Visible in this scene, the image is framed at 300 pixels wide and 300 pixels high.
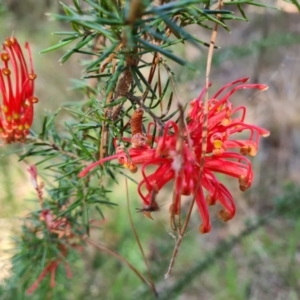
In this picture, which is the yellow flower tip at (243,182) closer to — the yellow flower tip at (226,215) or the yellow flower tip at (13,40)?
the yellow flower tip at (226,215)

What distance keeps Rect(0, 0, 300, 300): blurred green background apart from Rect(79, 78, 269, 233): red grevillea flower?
1.07 ft

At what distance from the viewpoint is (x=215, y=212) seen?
2.13 meters

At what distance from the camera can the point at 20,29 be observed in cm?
251

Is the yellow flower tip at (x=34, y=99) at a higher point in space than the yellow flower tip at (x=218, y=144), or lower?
higher

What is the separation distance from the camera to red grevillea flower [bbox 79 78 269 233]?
36 centimetres

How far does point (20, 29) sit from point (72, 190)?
2153mm

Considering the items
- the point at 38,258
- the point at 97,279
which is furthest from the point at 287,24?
the point at 38,258

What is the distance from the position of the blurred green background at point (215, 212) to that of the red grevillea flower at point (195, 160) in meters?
0.33

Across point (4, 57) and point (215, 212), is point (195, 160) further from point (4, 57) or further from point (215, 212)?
point (215, 212)

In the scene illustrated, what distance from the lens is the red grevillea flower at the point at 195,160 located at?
36cm

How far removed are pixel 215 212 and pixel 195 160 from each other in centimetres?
180

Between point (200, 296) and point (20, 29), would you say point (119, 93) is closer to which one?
point (200, 296)

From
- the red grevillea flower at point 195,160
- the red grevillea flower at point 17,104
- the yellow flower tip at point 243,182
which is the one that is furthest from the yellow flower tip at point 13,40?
the yellow flower tip at point 243,182

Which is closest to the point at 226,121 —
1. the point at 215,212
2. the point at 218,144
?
the point at 218,144
